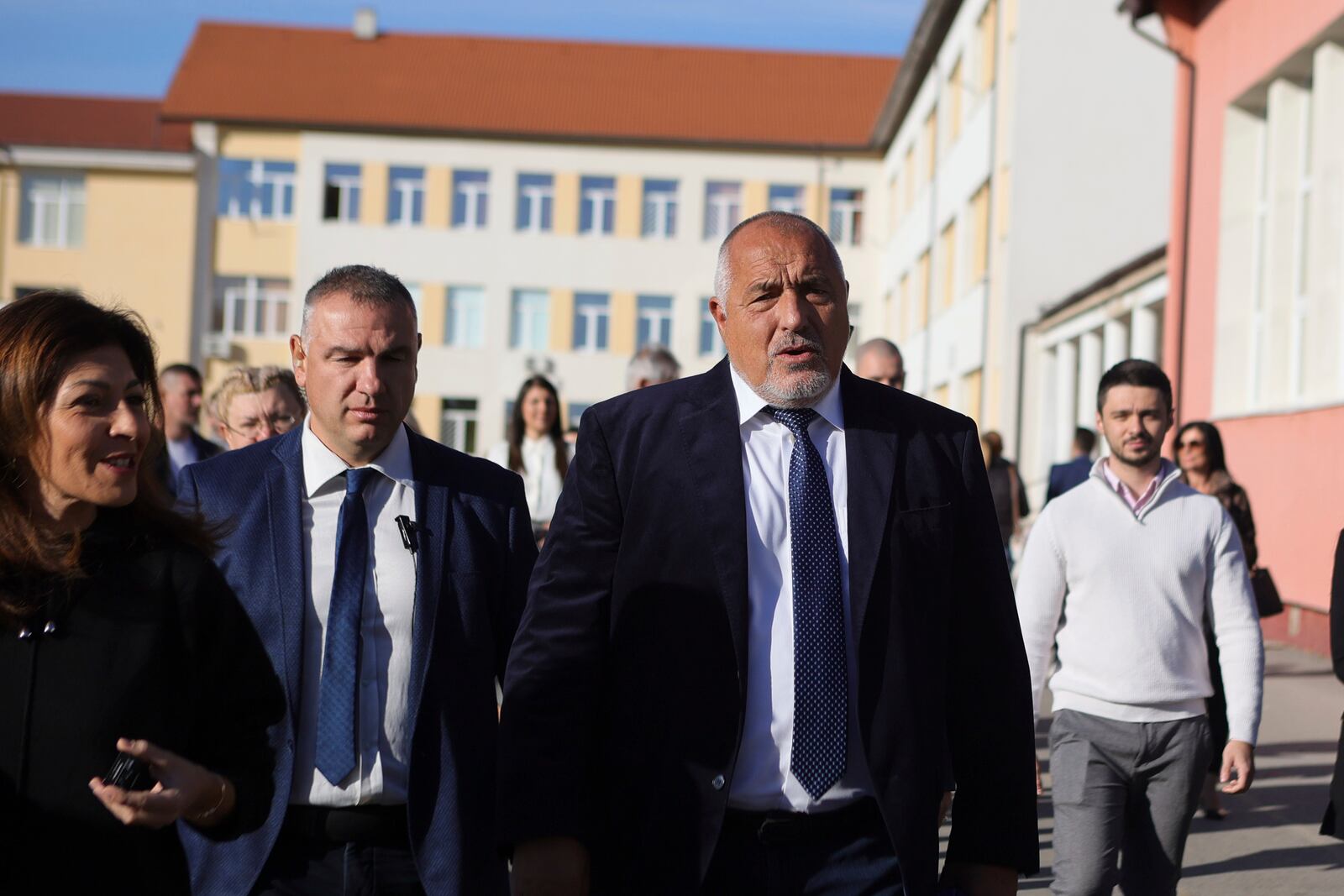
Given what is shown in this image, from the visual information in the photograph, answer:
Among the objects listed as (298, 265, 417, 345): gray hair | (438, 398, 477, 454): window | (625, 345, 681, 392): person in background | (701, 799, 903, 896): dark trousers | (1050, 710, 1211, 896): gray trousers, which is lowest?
(1050, 710, 1211, 896): gray trousers

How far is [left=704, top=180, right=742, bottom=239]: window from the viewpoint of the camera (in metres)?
55.0

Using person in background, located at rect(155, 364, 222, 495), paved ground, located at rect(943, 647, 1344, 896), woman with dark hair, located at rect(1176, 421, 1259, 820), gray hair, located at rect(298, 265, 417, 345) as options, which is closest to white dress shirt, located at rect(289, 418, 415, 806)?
gray hair, located at rect(298, 265, 417, 345)

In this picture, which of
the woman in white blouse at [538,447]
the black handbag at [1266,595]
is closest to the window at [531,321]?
the woman in white blouse at [538,447]

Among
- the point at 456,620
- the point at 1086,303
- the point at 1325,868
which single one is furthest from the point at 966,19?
the point at 456,620

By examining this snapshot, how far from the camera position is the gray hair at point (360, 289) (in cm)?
450

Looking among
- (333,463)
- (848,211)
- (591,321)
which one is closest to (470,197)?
(591,321)

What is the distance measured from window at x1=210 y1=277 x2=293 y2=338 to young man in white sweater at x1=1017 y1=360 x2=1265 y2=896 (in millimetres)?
50307

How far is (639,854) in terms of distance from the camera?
3498 millimetres

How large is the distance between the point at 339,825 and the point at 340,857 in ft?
0.23

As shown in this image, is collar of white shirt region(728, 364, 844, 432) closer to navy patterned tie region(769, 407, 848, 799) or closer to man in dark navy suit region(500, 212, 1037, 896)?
man in dark navy suit region(500, 212, 1037, 896)

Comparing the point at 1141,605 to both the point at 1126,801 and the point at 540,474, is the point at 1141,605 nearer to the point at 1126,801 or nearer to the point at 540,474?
the point at 1126,801

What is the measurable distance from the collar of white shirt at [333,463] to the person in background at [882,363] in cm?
457

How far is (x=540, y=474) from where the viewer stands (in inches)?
378

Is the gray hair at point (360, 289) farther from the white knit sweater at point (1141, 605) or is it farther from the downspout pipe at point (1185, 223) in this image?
the downspout pipe at point (1185, 223)
